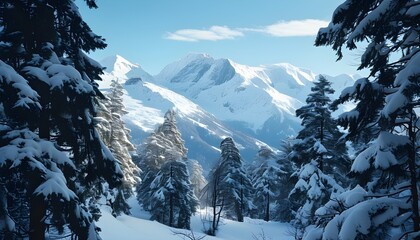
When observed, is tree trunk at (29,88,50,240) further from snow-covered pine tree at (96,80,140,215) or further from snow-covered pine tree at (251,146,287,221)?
snow-covered pine tree at (251,146,287,221)

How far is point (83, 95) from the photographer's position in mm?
7477

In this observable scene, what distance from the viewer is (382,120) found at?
200 inches

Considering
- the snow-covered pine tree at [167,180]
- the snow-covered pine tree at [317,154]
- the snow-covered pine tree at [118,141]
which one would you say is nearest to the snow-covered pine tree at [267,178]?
the snow-covered pine tree at [167,180]

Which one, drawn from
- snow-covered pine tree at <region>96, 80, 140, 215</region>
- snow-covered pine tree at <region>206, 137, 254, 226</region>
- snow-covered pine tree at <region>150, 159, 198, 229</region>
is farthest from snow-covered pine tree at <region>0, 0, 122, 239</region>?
snow-covered pine tree at <region>206, 137, 254, 226</region>

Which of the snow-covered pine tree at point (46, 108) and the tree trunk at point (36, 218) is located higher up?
the snow-covered pine tree at point (46, 108)

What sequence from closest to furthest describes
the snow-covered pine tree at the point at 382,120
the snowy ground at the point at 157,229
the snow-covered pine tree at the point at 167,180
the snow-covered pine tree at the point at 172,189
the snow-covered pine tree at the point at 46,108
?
the snow-covered pine tree at the point at 382,120
the snow-covered pine tree at the point at 46,108
the snowy ground at the point at 157,229
the snow-covered pine tree at the point at 172,189
the snow-covered pine tree at the point at 167,180

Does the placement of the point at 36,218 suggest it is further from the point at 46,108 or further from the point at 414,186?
the point at 414,186

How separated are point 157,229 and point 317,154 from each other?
13.1 m

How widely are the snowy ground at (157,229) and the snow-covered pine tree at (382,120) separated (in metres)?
7.65

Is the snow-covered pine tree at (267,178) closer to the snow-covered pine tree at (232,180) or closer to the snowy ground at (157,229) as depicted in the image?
the snow-covered pine tree at (232,180)

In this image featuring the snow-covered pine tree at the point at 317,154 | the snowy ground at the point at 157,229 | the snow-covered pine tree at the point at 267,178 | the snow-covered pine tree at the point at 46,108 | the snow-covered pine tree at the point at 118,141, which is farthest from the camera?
the snow-covered pine tree at the point at 267,178

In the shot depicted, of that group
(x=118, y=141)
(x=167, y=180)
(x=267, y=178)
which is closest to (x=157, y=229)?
(x=167, y=180)

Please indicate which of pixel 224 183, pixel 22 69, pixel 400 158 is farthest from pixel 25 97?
pixel 224 183

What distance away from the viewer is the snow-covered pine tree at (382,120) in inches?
196
